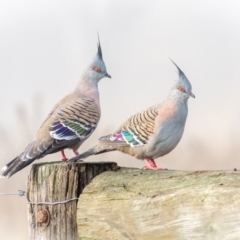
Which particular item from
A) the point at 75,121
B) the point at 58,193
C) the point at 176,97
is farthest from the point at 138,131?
the point at 58,193

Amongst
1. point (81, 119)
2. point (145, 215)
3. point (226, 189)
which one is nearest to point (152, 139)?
point (81, 119)

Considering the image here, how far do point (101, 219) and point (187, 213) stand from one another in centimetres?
47

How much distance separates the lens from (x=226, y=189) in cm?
196

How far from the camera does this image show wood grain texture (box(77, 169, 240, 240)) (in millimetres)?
1967

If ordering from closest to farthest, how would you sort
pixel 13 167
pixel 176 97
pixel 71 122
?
pixel 13 167 < pixel 176 97 < pixel 71 122

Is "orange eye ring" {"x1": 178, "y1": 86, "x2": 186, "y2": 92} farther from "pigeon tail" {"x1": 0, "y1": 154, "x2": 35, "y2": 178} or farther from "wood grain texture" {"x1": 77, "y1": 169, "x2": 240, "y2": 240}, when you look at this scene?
"wood grain texture" {"x1": 77, "y1": 169, "x2": 240, "y2": 240}

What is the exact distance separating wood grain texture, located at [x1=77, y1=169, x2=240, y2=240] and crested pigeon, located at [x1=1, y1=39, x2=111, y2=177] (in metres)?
1.15

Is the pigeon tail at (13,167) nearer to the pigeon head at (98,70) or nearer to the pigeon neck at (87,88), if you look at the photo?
the pigeon neck at (87,88)

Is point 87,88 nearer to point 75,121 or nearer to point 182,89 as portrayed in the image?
point 75,121

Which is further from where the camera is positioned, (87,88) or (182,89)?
(87,88)

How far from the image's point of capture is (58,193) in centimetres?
261

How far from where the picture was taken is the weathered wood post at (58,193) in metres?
2.61

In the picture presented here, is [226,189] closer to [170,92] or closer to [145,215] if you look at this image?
[145,215]

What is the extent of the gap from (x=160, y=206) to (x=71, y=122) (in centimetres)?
189
